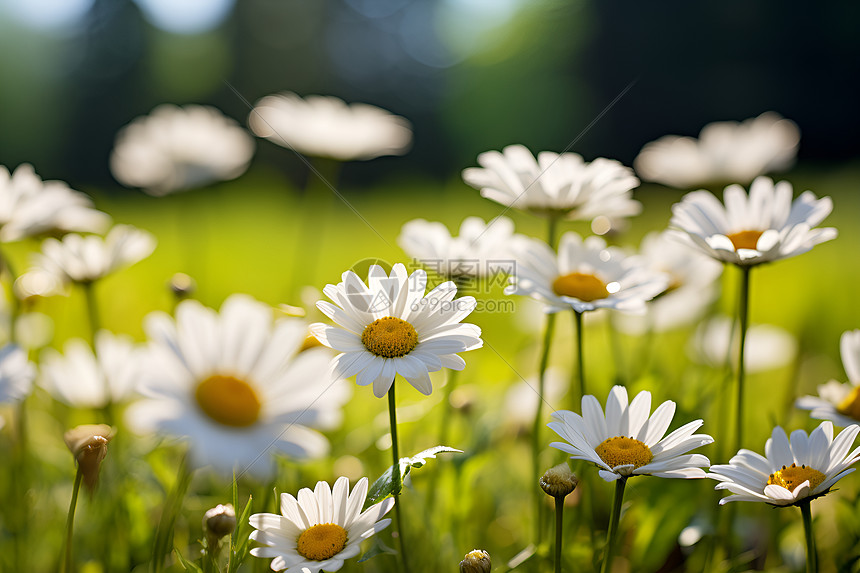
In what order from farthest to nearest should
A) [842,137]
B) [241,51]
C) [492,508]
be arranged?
[241,51]
[842,137]
[492,508]

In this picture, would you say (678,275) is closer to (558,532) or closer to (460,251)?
(460,251)

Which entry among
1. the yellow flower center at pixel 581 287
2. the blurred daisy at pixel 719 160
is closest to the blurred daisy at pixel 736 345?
the blurred daisy at pixel 719 160

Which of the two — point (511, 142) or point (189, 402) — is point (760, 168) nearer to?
point (189, 402)

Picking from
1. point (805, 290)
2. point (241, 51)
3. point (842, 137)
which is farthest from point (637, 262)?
point (241, 51)

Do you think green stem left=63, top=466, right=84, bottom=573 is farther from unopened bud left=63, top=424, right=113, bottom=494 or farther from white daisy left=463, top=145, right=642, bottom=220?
white daisy left=463, top=145, right=642, bottom=220

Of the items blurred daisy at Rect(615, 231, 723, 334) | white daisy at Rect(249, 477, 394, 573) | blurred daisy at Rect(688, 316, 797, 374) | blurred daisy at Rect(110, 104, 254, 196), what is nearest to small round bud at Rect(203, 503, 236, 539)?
white daisy at Rect(249, 477, 394, 573)

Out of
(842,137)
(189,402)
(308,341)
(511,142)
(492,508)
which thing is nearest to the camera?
(189,402)
